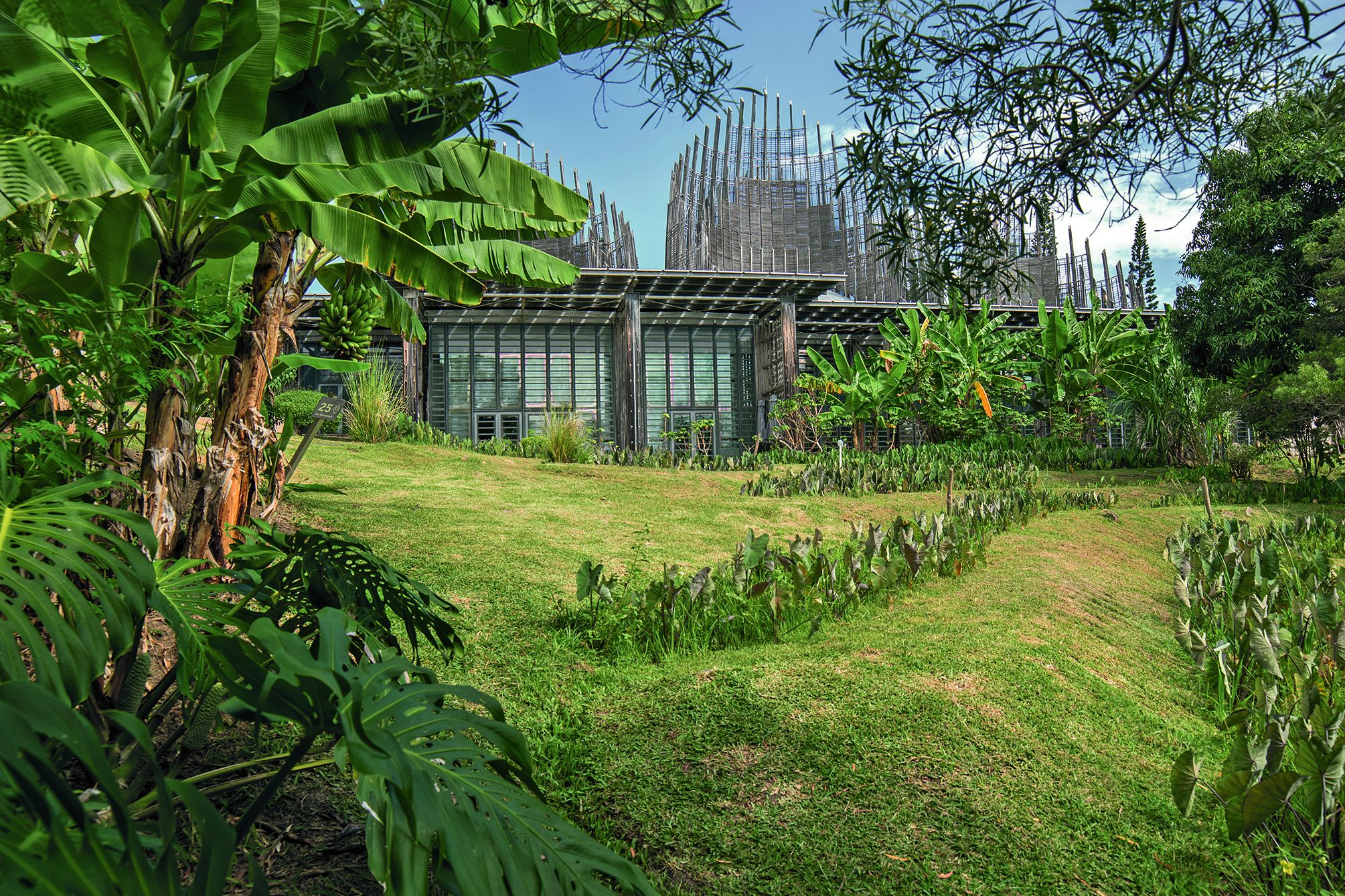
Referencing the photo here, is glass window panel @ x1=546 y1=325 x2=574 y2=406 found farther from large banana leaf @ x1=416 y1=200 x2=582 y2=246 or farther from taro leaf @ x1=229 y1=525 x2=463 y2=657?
taro leaf @ x1=229 y1=525 x2=463 y2=657

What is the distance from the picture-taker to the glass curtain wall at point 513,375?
18797mm

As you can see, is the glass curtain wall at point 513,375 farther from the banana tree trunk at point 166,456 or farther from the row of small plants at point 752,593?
the banana tree trunk at point 166,456

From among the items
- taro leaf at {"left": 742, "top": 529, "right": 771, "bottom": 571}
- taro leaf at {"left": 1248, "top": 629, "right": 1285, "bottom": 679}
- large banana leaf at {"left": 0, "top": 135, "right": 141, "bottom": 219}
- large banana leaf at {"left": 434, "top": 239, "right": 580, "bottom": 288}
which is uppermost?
large banana leaf at {"left": 434, "top": 239, "right": 580, "bottom": 288}

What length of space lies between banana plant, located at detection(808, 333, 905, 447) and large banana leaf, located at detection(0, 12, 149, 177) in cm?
1278

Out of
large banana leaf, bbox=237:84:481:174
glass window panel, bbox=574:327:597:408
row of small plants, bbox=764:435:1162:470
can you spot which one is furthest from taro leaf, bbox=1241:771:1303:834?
glass window panel, bbox=574:327:597:408

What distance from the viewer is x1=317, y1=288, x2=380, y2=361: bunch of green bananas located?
7.79 metres

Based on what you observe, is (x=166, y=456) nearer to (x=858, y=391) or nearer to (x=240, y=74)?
(x=240, y=74)

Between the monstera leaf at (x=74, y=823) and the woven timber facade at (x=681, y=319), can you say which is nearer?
the monstera leaf at (x=74, y=823)

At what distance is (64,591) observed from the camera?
1457 mm

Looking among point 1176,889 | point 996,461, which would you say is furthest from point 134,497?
point 996,461

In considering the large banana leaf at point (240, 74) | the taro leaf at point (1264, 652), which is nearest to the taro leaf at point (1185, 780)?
the taro leaf at point (1264, 652)

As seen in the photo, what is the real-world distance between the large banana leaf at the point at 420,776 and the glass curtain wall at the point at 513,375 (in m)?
17.2

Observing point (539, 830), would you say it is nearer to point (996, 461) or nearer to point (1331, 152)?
point (1331, 152)

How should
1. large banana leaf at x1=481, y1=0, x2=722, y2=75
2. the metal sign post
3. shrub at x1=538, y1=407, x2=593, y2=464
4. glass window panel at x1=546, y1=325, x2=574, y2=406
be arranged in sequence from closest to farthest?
large banana leaf at x1=481, y1=0, x2=722, y2=75, the metal sign post, shrub at x1=538, y1=407, x2=593, y2=464, glass window panel at x1=546, y1=325, x2=574, y2=406
